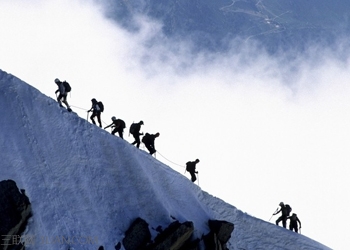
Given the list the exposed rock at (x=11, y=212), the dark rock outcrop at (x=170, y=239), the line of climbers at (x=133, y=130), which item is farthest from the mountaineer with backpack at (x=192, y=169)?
the exposed rock at (x=11, y=212)

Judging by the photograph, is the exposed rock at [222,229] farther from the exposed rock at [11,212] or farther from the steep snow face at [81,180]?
the exposed rock at [11,212]

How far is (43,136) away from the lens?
1449 inches

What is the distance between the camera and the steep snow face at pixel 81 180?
112ft

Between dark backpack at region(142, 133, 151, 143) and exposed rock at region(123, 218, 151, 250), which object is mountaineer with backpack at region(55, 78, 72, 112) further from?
exposed rock at region(123, 218, 151, 250)

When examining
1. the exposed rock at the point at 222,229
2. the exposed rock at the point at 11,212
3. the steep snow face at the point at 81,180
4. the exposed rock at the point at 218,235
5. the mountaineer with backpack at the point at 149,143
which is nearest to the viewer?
the exposed rock at the point at 11,212

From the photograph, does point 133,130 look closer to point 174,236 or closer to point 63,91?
point 63,91

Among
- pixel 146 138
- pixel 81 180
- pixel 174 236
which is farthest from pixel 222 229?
pixel 81 180

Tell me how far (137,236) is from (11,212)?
22.3ft

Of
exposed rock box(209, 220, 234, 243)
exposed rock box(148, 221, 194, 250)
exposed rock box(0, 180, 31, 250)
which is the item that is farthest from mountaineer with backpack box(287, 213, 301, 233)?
exposed rock box(0, 180, 31, 250)

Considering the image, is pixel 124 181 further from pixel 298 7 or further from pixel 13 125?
pixel 298 7

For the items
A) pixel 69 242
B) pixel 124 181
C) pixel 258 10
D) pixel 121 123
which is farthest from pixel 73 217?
pixel 258 10

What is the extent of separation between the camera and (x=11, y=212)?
31625 mm

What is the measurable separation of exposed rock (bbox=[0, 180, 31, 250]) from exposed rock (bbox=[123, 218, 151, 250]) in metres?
5.24

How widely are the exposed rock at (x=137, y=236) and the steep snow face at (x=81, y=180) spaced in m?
0.46
